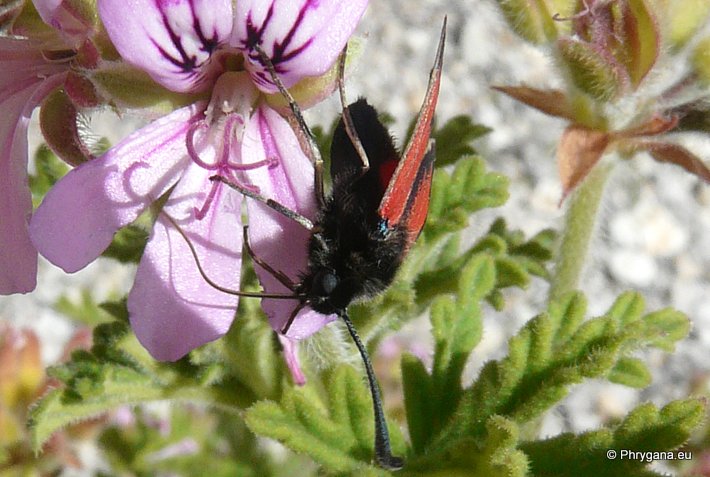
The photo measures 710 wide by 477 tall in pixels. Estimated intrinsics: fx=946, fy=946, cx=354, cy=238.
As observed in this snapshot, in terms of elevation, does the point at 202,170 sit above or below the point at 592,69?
below

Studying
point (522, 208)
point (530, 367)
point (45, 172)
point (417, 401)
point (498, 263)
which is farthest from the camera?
point (522, 208)

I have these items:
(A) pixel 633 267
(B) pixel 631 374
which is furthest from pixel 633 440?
(A) pixel 633 267

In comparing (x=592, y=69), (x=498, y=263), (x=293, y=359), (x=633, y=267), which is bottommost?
(x=633, y=267)

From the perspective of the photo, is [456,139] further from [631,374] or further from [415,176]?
[415,176]

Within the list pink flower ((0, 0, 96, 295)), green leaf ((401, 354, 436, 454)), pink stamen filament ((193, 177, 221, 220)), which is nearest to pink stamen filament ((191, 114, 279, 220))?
pink stamen filament ((193, 177, 221, 220))

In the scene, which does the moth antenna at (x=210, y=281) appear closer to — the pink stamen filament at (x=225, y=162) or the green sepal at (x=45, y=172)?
the pink stamen filament at (x=225, y=162)

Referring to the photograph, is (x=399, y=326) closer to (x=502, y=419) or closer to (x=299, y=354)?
(x=299, y=354)
